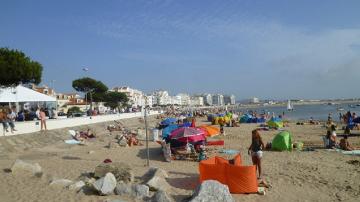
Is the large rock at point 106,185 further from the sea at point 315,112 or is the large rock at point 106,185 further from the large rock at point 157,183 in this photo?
the sea at point 315,112

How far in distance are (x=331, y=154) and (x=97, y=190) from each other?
10.2m

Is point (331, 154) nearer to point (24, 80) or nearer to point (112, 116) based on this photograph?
point (24, 80)

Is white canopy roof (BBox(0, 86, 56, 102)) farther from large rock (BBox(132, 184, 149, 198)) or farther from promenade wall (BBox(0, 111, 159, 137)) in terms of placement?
large rock (BBox(132, 184, 149, 198))

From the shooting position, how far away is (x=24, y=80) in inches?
1249

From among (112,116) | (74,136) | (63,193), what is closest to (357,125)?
(74,136)

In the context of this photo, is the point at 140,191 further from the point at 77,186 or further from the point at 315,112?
the point at 315,112

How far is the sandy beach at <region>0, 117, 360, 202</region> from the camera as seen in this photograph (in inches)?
328

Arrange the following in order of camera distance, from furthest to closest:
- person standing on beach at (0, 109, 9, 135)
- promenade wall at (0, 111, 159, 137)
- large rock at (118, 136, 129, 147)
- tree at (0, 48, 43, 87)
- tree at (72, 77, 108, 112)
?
tree at (72, 77, 108, 112)
tree at (0, 48, 43, 87)
promenade wall at (0, 111, 159, 137)
large rock at (118, 136, 129, 147)
person standing on beach at (0, 109, 9, 135)

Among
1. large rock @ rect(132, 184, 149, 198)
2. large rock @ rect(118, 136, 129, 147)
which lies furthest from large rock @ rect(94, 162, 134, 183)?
large rock @ rect(118, 136, 129, 147)

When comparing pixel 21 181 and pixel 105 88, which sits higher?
pixel 105 88

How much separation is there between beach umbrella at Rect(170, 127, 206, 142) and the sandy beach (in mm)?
1061

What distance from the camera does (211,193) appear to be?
694 centimetres

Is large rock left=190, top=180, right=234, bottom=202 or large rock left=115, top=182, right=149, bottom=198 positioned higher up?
large rock left=190, top=180, right=234, bottom=202

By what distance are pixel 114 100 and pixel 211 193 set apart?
2923 inches
